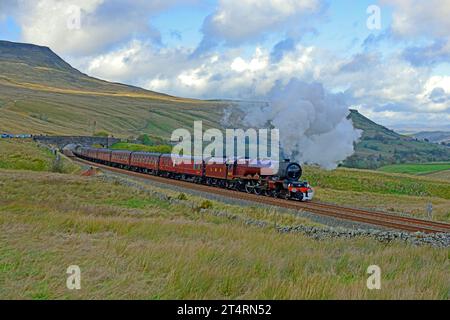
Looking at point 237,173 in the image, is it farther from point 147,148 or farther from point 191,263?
point 147,148

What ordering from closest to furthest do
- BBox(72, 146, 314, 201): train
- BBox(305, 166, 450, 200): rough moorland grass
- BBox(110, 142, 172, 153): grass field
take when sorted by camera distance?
BBox(72, 146, 314, 201): train < BBox(305, 166, 450, 200): rough moorland grass < BBox(110, 142, 172, 153): grass field

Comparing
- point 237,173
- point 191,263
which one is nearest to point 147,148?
point 237,173

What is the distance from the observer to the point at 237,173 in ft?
112

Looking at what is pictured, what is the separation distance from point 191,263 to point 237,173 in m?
25.4

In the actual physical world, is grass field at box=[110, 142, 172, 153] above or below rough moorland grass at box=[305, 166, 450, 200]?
above

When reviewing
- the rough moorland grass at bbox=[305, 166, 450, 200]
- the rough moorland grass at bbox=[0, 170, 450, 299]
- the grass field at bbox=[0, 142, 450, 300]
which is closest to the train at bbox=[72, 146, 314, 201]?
Answer: the grass field at bbox=[0, 142, 450, 300]

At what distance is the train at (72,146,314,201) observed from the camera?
97.1 ft

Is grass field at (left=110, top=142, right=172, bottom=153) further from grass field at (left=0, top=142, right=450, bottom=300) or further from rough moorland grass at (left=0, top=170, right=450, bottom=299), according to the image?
rough moorland grass at (left=0, top=170, right=450, bottom=299)

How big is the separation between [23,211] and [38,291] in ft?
33.5

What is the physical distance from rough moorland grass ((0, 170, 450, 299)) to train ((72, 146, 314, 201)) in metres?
14.8

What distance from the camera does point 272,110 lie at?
2780 cm

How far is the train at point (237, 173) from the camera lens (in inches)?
1165
